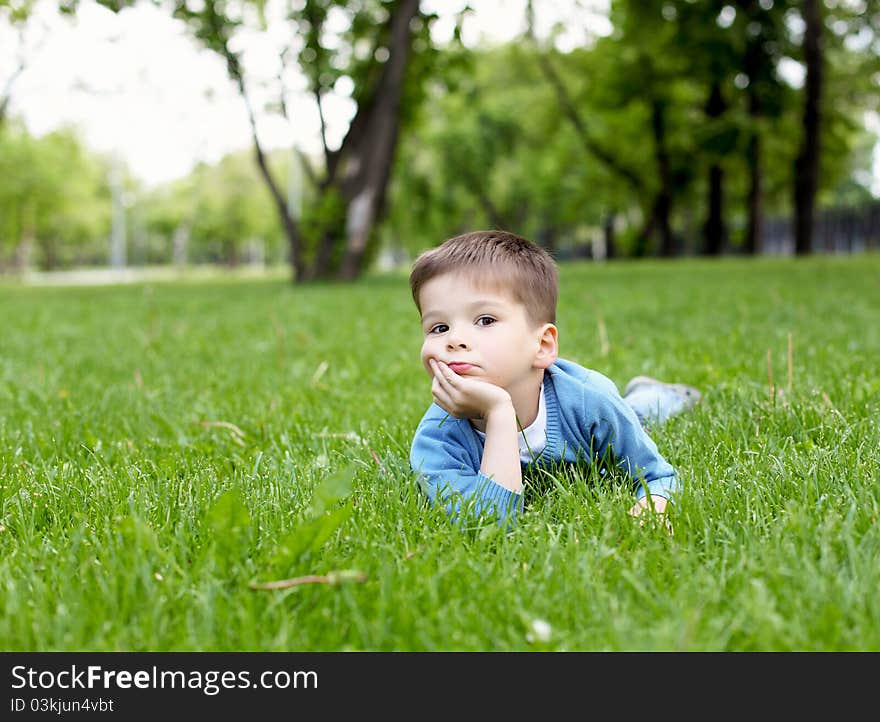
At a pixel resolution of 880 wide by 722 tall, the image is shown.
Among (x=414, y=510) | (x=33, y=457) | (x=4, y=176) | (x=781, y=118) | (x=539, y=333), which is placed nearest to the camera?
(x=414, y=510)

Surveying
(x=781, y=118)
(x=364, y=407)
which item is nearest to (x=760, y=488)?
(x=364, y=407)

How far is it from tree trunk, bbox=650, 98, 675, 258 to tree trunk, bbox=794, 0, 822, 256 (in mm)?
9153

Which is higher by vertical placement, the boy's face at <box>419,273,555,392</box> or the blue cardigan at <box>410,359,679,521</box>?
the boy's face at <box>419,273,555,392</box>

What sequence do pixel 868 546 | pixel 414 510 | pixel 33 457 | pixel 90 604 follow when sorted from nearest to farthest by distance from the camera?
pixel 90 604 → pixel 868 546 → pixel 414 510 → pixel 33 457

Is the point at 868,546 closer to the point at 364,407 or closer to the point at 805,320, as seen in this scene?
the point at 364,407

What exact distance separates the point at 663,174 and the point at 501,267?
29530 mm

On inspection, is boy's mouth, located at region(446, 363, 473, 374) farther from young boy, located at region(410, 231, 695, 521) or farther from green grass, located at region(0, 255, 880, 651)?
green grass, located at region(0, 255, 880, 651)

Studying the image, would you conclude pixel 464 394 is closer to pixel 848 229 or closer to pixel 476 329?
pixel 476 329

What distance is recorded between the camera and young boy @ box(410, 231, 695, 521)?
2363 mm

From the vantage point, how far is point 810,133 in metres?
19.7

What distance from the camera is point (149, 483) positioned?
2.53 metres

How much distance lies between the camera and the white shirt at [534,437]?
2.64m

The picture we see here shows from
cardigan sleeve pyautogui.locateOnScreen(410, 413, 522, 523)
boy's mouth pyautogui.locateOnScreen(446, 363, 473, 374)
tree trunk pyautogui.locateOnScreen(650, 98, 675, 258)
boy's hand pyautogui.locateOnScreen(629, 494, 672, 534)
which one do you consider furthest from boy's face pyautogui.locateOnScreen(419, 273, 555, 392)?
tree trunk pyautogui.locateOnScreen(650, 98, 675, 258)
